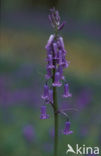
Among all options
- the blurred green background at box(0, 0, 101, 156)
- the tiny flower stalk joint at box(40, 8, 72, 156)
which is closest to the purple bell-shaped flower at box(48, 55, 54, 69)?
the tiny flower stalk joint at box(40, 8, 72, 156)

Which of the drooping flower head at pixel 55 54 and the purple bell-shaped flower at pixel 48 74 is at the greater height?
the drooping flower head at pixel 55 54

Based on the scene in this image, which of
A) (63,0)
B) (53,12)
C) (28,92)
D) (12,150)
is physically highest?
(63,0)

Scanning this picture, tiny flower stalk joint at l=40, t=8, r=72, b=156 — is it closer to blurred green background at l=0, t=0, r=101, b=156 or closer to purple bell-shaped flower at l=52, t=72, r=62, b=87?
purple bell-shaped flower at l=52, t=72, r=62, b=87

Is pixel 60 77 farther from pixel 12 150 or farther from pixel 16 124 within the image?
pixel 16 124

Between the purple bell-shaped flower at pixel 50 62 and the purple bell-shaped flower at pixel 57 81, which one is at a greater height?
the purple bell-shaped flower at pixel 50 62

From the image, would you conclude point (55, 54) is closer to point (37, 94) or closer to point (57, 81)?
point (57, 81)

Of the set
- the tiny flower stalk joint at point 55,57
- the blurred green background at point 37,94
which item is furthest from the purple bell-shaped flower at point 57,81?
the blurred green background at point 37,94

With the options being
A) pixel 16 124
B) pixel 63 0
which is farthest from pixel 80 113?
pixel 63 0

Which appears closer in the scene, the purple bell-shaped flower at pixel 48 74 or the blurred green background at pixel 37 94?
the purple bell-shaped flower at pixel 48 74

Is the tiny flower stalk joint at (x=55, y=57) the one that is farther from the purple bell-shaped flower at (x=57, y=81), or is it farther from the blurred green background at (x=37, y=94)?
the blurred green background at (x=37, y=94)

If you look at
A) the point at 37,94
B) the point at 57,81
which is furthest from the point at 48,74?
the point at 37,94

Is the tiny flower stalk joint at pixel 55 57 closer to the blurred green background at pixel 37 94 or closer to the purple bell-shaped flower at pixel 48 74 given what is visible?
the purple bell-shaped flower at pixel 48 74
